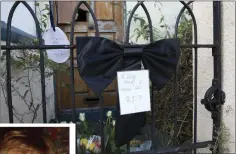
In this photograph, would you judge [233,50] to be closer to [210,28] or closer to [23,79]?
[210,28]

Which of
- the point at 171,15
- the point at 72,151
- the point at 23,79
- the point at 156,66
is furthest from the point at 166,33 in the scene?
the point at 72,151

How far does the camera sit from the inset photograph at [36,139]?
108 centimetres

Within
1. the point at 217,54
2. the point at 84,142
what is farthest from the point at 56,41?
the point at 217,54

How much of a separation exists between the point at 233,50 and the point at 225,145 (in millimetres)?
536

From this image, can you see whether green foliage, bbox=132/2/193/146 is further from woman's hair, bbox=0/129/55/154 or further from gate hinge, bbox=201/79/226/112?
woman's hair, bbox=0/129/55/154

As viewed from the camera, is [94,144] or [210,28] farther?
[94,144]

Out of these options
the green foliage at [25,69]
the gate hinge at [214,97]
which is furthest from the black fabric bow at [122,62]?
the green foliage at [25,69]

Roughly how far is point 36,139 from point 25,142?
4 cm

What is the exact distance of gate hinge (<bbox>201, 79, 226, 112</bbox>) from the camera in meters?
1.61

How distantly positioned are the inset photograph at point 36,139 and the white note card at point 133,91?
318mm

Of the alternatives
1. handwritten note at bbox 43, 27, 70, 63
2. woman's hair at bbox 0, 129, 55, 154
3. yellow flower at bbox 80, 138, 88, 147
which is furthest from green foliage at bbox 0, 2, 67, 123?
woman's hair at bbox 0, 129, 55, 154

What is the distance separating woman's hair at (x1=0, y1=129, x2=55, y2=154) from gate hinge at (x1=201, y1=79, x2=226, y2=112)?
0.91 meters

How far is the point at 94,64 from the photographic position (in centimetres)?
129

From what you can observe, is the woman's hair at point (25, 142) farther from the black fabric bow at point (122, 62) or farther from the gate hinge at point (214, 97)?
the gate hinge at point (214, 97)
